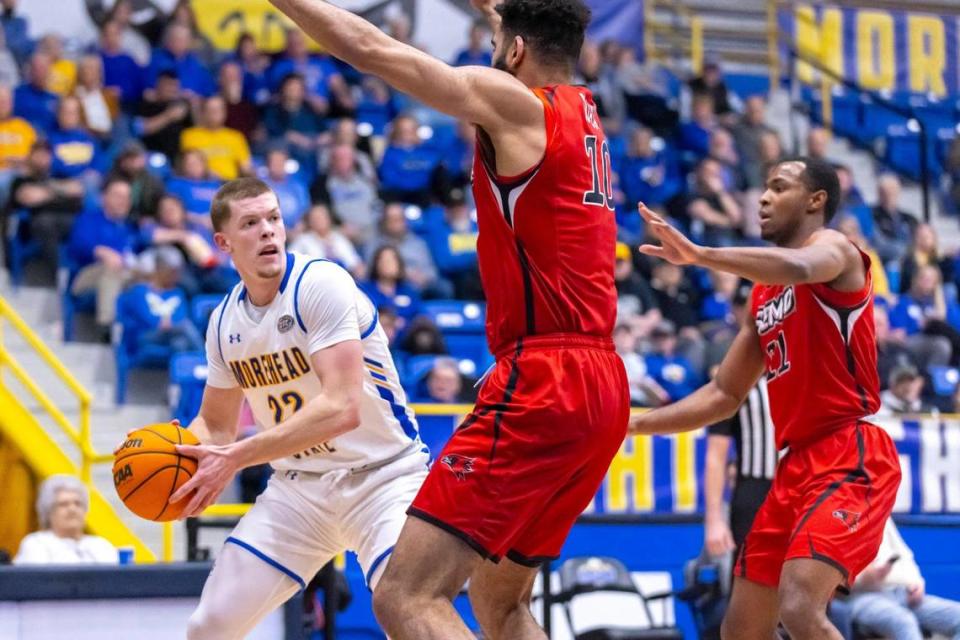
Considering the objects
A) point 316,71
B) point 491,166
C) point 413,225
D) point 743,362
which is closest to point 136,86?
point 316,71

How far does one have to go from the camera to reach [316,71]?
15570mm

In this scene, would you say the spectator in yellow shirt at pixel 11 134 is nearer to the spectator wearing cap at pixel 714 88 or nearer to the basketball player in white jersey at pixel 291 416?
the basketball player in white jersey at pixel 291 416

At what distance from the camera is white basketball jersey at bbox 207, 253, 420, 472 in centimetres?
582

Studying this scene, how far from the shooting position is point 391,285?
12.3 meters

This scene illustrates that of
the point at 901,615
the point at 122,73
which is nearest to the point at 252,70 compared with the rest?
the point at 122,73

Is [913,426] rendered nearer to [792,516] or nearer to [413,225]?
[792,516]

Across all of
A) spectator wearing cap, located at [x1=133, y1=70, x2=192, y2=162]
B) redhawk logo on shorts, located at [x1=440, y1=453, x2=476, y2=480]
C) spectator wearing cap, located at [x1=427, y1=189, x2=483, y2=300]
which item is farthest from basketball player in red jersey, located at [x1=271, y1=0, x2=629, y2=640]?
spectator wearing cap, located at [x1=133, y1=70, x2=192, y2=162]

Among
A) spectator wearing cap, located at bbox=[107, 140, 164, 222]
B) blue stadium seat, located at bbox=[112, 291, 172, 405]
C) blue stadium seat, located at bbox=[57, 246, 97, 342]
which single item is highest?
spectator wearing cap, located at bbox=[107, 140, 164, 222]

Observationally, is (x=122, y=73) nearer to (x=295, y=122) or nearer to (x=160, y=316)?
(x=295, y=122)

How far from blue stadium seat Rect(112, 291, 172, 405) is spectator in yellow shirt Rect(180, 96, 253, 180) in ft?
8.36

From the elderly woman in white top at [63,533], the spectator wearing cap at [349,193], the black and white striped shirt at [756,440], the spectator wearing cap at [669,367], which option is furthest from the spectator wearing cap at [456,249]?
the elderly woman in white top at [63,533]

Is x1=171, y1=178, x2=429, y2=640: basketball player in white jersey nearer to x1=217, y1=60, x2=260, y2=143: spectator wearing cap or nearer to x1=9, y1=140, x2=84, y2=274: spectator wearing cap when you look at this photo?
x1=9, y1=140, x2=84, y2=274: spectator wearing cap

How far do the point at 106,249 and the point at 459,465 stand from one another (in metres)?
7.48

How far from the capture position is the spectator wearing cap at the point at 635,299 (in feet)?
43.2
